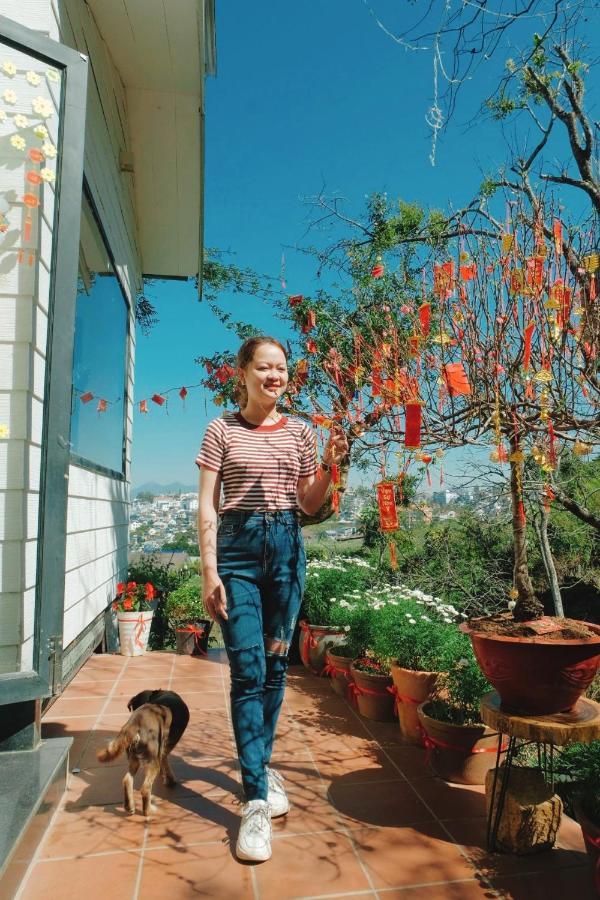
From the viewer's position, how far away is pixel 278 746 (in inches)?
122

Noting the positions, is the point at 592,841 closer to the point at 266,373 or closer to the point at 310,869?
the point at 310,869

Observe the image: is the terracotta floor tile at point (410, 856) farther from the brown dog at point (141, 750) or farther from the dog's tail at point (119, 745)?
the dog's tail at point (119, 745)

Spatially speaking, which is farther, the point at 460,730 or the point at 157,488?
the point at 157,488

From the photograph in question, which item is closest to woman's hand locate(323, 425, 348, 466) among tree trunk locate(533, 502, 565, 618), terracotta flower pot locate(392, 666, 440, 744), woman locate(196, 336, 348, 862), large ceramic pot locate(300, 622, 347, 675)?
woman locate(196, 336, 348, 862)

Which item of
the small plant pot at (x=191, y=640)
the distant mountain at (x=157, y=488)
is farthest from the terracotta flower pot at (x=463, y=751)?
the distant mountain at (x=157, y=488)

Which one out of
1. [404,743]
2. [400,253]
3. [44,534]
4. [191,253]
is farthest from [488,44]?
[191,253]

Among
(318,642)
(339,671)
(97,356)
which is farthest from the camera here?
(318,642)

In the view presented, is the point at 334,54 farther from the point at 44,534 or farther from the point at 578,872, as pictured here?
the point at 578,872

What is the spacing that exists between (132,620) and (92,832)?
9.77 ft

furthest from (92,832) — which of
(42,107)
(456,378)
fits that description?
(42,107)

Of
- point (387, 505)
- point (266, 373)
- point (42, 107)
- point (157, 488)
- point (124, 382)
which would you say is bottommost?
point (387, 505)

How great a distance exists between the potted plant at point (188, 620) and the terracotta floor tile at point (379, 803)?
Result: 107 inches

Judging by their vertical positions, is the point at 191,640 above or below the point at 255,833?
below

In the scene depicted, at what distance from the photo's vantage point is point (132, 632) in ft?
16.7
